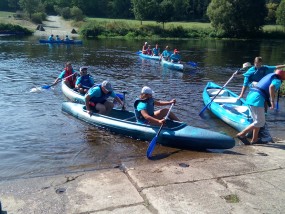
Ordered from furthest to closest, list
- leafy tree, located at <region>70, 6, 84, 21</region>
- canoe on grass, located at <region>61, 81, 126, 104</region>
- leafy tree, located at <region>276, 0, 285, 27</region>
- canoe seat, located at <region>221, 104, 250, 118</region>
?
leafy tree, located at <region>70, 6, 84, 21</region> < leafy tree, located at <region>276, 0, 285, 27</region> < canoe on grass, located at <region>61, 81, 126, 104</region> < canoe seat, located at <region>221, 104, 250, 118</region>

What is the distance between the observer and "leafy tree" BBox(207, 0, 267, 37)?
173ft

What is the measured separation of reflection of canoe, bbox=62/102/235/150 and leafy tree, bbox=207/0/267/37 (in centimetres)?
4720

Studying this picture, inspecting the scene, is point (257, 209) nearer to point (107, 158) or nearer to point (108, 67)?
point (107, 158)

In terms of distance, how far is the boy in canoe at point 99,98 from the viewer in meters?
9.22

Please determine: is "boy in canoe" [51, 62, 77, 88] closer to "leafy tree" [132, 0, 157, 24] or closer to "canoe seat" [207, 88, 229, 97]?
"canoe seat" [207, 88, 229, 97]

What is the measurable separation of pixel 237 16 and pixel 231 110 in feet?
157

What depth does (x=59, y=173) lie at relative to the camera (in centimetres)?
656

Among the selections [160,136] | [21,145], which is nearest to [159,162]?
[160,136]

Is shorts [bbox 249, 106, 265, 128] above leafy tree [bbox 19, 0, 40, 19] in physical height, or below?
below

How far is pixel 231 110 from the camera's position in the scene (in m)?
10.2

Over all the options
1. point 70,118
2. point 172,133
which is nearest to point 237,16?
point 70,118

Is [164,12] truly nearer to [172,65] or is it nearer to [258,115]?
[172,65]

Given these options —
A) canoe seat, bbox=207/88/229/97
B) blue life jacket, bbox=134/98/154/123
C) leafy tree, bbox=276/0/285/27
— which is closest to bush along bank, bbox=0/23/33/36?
leafy tree, bbox=276/0/285/27

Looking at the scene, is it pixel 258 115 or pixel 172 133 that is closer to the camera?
pixel 258 115
